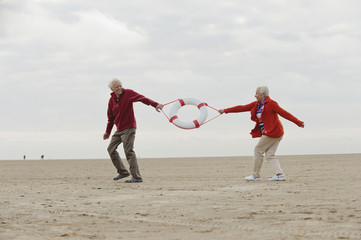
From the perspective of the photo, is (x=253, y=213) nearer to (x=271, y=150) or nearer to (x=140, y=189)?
(x=140, y=189)

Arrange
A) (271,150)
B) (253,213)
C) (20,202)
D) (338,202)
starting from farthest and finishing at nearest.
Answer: (271,150) < (20,202) < (338,202) < (253,213)

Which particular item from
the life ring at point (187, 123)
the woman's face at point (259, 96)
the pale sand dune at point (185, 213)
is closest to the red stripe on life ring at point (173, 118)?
the life ring at point (187, 123)

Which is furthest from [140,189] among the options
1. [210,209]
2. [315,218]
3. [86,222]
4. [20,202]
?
[315,218]

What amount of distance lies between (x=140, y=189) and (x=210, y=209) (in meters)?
2.72

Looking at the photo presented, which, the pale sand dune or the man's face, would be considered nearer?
the pale sand dune

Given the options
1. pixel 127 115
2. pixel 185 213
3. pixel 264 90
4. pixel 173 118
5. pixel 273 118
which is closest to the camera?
pixel 185 213

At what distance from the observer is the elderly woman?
10.1 meters

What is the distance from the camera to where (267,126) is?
33.1ft

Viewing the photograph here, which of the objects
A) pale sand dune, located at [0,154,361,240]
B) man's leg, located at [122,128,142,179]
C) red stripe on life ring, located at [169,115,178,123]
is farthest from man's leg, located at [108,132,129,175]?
pale sand dune, located at [0,154,361,240]

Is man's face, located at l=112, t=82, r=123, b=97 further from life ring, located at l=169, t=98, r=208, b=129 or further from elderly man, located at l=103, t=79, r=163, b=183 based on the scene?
life ring, located at l=169, t=98, r=208, b=129

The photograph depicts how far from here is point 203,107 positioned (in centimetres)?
1143

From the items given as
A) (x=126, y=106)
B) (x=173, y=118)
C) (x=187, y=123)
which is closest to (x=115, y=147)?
(x=126, y=106)

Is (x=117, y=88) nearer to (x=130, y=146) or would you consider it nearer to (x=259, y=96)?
(x=130, y=146)

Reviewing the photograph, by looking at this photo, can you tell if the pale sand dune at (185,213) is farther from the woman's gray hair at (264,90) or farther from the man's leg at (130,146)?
the woman's gray hair at (264,90)
